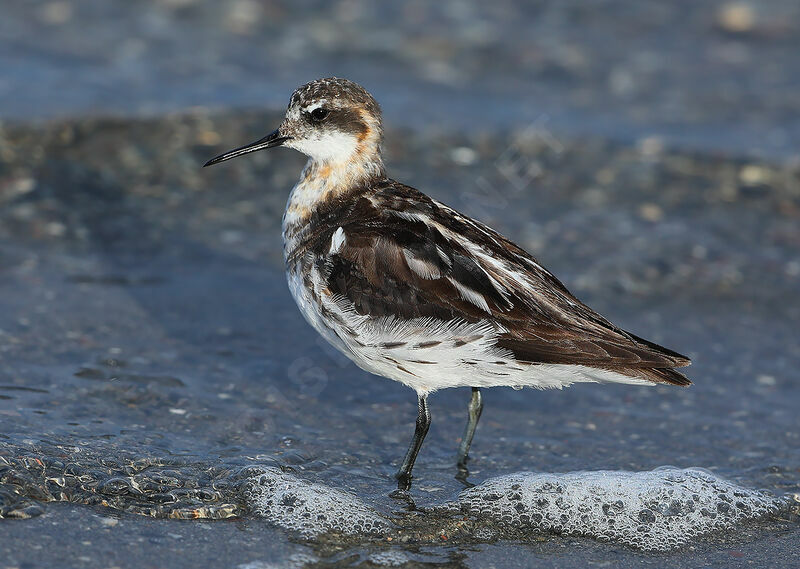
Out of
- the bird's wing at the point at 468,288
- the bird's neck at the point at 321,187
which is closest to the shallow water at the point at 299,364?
the bird's wing at the point at 468,288

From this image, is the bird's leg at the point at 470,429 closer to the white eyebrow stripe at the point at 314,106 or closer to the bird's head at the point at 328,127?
the bird's head at the point at 328,127

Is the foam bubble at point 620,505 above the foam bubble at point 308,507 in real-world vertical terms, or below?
above

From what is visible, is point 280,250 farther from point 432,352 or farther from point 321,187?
point 432,352

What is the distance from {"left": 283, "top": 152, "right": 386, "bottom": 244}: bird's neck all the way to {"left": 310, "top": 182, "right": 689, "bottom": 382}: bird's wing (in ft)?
1.60

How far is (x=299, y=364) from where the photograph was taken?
27.0 feet

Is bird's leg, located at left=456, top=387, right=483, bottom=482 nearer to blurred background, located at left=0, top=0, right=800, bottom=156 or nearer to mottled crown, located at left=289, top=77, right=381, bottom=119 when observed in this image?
mottled crown, located at left=289, top=77, right=381, bottom=119

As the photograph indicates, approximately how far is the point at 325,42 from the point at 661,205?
5.60 metres

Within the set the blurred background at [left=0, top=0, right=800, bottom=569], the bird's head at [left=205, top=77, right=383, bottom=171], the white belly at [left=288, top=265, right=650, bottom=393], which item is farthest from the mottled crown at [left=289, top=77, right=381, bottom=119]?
the blurred background at [left=0, top=0, right=800, bottom=569]

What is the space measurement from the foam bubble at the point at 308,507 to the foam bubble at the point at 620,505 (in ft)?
1.87

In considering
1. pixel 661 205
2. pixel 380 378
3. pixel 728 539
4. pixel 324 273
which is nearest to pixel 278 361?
pixel 380 378

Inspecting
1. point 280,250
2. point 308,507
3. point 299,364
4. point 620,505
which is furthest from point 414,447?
point 280,250

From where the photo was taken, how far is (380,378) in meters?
8.19

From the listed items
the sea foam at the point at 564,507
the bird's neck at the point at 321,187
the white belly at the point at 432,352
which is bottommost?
the sea foam at the point at 564,507

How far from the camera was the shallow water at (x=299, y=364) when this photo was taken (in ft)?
20.0
